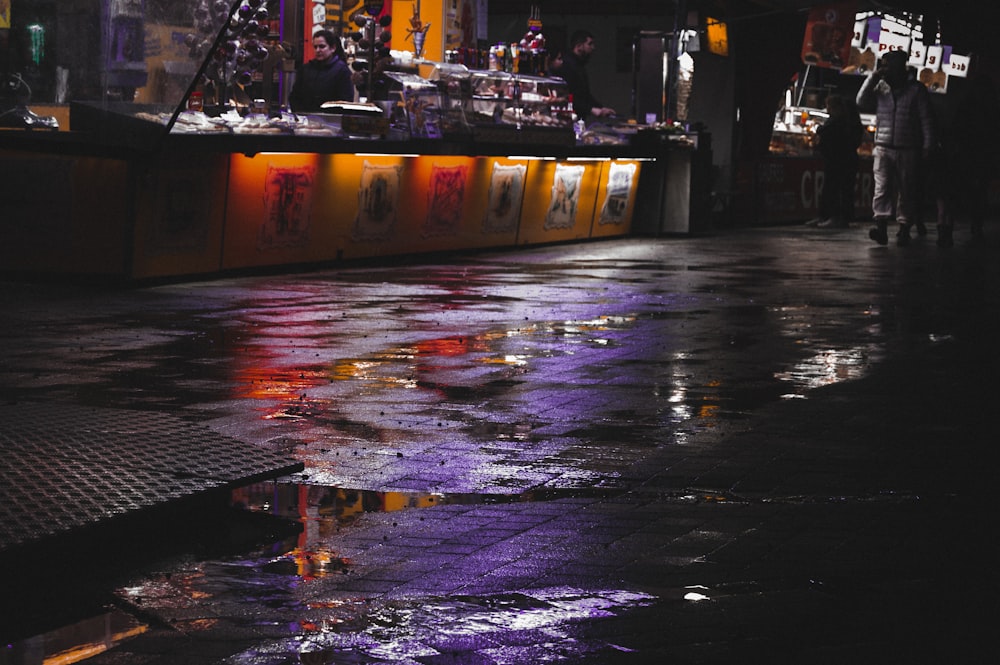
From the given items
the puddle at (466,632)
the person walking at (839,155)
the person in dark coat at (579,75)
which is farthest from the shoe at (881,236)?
the puddle at (466,632)

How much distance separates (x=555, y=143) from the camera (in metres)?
19.3

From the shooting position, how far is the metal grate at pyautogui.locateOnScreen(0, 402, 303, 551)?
4676 millimetres

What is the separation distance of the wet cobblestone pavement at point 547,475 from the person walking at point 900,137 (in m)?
8.28

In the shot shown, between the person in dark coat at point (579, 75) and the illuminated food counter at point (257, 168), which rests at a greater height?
the person in dark coat at point (579, 75)

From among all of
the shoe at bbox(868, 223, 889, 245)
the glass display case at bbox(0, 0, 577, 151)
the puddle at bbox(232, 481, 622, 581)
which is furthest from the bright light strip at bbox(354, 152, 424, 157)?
the puddle at bbox(232, 481, 622, 581)

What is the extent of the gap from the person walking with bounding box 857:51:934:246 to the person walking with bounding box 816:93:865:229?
5134mm

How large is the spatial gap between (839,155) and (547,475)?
2130 cm

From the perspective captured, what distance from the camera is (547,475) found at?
19.3 feet

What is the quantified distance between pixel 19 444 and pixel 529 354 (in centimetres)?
430

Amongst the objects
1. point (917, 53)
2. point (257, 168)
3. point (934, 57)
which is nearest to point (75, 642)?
point (257, 168)

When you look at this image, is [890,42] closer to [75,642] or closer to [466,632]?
[466,632]

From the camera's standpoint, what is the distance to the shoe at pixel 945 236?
20172 mm

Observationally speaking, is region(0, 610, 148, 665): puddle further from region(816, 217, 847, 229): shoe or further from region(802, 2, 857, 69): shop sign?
region(802, 2, 857, 69): shop sign

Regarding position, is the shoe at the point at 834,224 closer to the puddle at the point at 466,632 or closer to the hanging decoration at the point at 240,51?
the hanging decoration at the point at 240,51
